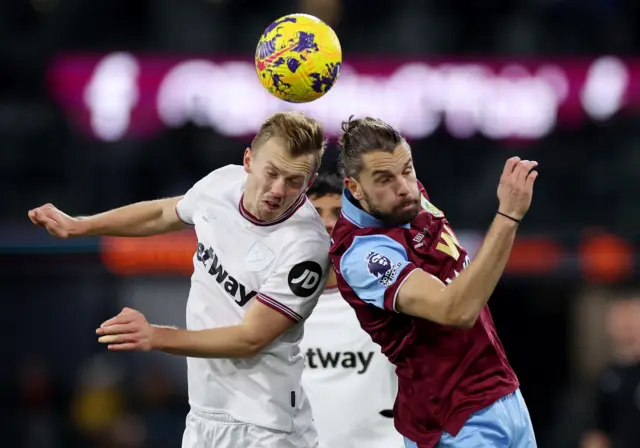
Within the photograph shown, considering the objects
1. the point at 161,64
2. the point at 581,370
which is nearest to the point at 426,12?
the point at 161,64

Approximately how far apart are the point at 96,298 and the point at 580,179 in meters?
5.72

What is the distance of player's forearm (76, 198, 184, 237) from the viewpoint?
545 cm

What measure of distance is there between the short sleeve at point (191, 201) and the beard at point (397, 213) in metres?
0.99

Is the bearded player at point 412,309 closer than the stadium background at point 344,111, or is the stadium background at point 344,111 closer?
the bearded player at point 412,309

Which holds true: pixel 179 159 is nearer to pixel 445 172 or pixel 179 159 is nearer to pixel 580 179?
pixel 445 172

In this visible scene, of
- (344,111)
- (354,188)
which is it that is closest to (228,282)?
(354,188)

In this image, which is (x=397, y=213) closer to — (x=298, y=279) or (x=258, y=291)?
(x=298, y=279)

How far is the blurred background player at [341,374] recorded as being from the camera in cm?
555

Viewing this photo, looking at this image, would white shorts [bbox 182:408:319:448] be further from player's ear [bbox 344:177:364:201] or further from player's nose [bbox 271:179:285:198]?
player's ear [bbox 344:177:364:201]

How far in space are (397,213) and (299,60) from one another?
0.90 metres

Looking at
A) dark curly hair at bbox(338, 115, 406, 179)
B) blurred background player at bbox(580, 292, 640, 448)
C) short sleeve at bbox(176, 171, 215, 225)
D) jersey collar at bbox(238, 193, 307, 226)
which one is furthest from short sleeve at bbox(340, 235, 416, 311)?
blurred background player at bbox(580, 292, 640, 448)

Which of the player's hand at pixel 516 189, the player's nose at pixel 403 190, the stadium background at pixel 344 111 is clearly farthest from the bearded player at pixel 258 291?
the stadium background at pixel 344 111

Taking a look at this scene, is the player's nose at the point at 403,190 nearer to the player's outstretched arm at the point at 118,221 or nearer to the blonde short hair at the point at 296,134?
the blonde short hair at the point at 296,134

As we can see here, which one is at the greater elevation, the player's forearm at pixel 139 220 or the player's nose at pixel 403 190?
the player's nose at pixel 403 190
